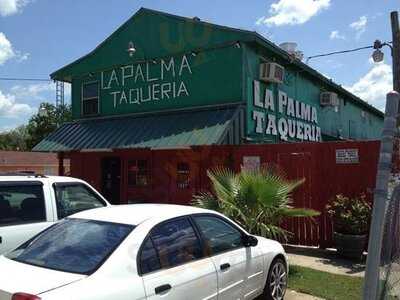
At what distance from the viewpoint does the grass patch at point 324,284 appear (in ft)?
24.3

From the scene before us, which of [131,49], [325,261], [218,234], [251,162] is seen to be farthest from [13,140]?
[218,234]

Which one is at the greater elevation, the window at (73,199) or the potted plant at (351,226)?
the window at (73,199)

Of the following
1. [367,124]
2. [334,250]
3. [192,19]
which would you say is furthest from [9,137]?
Answer: [334,250]

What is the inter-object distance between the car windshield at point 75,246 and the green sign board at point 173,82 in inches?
418

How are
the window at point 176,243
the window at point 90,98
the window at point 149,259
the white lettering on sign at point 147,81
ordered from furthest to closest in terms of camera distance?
the window at point 90,98
the white lettering on sign at point 147,81
the window at point 176,243
the window at point 149,259

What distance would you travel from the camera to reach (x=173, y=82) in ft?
55.0

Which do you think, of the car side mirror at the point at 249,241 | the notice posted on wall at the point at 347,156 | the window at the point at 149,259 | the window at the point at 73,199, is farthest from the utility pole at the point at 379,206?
the notice posted on wall at the point at 347,156

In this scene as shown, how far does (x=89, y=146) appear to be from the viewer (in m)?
16.8

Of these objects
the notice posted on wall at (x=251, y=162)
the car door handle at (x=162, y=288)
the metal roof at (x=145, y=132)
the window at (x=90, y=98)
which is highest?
the window at (x=90, y=98)

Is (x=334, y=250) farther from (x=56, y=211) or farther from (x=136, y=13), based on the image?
(x=136, y=13)

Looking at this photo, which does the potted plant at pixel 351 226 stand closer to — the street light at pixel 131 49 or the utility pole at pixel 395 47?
the utility pole at pixel 395 47

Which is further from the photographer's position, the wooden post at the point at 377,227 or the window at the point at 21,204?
the window at the point at 21,204

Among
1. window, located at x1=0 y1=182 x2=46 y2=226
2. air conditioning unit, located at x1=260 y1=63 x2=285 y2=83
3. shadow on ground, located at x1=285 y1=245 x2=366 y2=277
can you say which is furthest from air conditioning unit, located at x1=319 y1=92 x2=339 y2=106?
window, located at x1=0 y1=182 x2=46 y2=226

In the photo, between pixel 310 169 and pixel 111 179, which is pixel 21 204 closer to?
pixel 310 169
